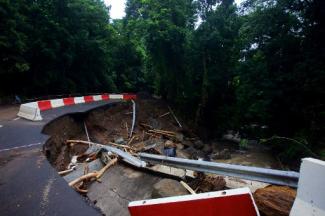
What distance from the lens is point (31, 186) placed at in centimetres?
466

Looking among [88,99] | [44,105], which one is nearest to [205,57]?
[88,99]

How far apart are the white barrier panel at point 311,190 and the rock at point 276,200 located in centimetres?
90

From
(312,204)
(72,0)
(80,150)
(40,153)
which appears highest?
(72,0)

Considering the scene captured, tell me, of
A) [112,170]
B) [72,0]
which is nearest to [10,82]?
[72,0]

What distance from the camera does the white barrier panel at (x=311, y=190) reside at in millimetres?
2459

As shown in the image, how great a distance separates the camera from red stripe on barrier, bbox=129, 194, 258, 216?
2.86 m

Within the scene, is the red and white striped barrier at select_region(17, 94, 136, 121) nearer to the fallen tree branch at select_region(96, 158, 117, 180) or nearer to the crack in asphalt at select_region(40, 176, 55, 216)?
the fallen tree branch at select_region(96, 158, 117, 180)

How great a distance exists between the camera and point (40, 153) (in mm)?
6695

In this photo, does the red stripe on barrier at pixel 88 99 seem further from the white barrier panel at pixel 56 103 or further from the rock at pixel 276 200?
the rock at pixel 276 200

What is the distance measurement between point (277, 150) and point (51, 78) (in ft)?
60.1

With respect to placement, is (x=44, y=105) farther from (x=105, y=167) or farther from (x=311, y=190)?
(x=311, y=190)

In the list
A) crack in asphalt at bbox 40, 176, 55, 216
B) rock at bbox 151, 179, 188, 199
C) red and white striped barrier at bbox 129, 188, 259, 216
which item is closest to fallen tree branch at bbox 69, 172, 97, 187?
crack in asphalt at bbox 40, 176, 55, 216

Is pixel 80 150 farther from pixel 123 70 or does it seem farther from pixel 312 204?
pixel 123 70

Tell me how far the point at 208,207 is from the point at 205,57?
2116 centimetres
